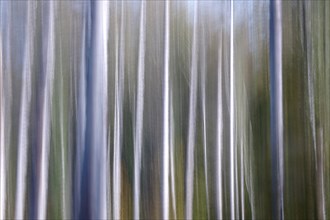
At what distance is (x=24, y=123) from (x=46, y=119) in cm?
4

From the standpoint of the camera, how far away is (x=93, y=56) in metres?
0.91

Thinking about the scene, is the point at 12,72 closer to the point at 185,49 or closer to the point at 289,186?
the point at 185,49

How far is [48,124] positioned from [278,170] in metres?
0.49

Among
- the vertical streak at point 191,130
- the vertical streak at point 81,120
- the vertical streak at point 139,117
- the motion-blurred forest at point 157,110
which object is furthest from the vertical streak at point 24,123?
the vertical streak at point 191,130

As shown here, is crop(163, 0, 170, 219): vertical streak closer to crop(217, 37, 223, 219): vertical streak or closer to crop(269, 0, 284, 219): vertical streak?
crop(217, 37, 223, 219): vertical streak

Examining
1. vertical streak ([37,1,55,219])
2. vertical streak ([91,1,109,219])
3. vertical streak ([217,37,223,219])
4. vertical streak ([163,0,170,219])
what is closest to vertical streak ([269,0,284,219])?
vertical streak ([217,37,223,219])

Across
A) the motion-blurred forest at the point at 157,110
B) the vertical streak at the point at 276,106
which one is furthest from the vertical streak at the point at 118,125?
the vertical streak at the point at 276,106

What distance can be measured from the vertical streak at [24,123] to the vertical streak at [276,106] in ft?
1.67

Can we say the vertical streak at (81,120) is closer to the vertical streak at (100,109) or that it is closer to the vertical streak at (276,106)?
the vertical streak at (100,109)

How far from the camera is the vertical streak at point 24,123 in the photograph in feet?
2.85

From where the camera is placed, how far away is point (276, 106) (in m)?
0.94

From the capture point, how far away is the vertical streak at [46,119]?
871 mm

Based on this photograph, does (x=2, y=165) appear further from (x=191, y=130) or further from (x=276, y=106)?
(x=276, y=106)

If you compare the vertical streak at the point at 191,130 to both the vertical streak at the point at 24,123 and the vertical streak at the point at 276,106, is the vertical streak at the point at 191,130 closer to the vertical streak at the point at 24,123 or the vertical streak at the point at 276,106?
the vertical streak at the point at 276,106
